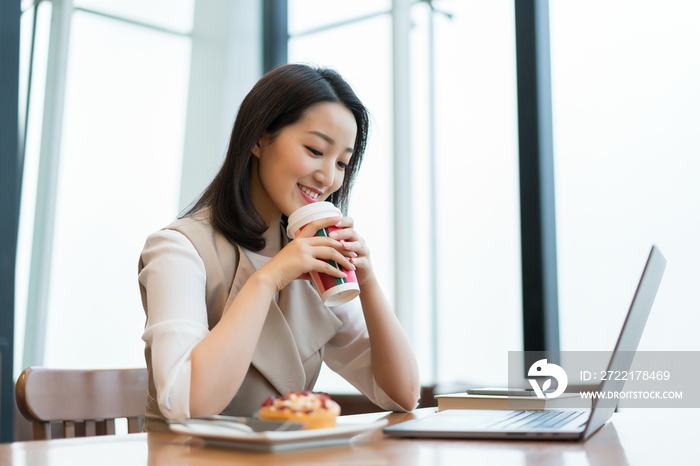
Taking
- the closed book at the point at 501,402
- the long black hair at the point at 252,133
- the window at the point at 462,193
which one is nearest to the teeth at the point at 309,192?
the long black hair at the point at 252,133

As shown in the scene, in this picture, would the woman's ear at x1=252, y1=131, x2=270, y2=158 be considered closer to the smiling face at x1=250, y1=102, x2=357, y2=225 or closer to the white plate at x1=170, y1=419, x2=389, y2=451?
the smiling face at x1=250, y1=102, x2=357, y2=225

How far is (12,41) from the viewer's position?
226 cm

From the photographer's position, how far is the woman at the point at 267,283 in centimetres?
91

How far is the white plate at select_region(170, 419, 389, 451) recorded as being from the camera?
0.57 meters

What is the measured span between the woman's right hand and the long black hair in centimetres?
23

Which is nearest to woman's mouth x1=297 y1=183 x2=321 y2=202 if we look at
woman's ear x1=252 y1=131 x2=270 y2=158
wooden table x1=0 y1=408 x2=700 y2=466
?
woman's ear x1=252 y1=131 x2=270 y2=158

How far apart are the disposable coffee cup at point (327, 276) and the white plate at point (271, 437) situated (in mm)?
A: 324

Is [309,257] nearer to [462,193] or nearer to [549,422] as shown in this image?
[549,422]

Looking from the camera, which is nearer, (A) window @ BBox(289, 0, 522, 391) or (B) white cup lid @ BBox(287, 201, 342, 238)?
(B) white cup lid @ BBox(287, 201, 342, 238)

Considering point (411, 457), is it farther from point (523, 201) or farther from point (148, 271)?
point (523, 201)

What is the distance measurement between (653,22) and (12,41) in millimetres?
2246

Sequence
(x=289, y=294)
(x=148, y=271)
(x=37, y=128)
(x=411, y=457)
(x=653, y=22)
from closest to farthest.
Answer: (x=411, y=457) < (x=148, y=271) < (x=289, y=294) < (x=653, y=22) < (x=37, y=128)

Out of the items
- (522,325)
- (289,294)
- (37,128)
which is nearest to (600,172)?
(522,325)

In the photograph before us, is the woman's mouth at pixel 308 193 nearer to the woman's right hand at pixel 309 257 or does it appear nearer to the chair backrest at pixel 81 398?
the woman's right hand at pixel 309 257
